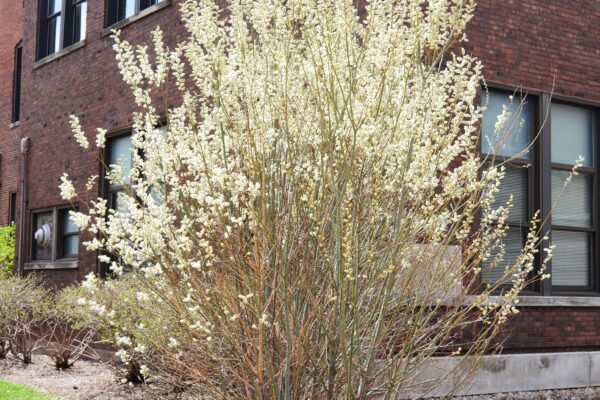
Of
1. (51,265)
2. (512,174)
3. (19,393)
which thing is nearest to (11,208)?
(51,265)

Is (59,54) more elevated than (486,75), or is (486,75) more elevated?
(59,54)

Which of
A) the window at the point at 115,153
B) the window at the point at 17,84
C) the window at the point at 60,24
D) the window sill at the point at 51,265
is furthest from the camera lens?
the window at the point at 17,84

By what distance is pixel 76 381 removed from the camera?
31.0 feet

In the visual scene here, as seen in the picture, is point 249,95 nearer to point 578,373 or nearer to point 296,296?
point 296,296

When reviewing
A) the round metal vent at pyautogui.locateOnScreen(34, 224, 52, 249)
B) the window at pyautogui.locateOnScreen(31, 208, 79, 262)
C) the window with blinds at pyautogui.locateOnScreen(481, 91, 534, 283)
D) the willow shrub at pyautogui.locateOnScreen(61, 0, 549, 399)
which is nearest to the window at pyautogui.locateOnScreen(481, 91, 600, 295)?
the window with blinds at pyautogui.locateOnScreen(481, 91, 534, 283)

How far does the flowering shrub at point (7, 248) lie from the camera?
1669cm

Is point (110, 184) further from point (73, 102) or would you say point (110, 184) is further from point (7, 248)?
point (7, 248)

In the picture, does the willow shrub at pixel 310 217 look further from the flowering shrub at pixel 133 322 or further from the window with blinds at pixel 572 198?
the window with blinds at pixel 572 198

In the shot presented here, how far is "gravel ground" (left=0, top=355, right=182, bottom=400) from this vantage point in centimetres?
831

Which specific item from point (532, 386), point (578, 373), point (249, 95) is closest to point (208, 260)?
point (249, 95)

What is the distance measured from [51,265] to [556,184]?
8253 mm

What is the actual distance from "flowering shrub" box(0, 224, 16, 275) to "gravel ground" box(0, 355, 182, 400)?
18.2ft

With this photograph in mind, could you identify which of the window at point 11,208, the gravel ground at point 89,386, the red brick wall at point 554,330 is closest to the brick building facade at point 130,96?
the red brick wall at point 554,330

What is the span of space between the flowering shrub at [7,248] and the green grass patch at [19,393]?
780 cm
